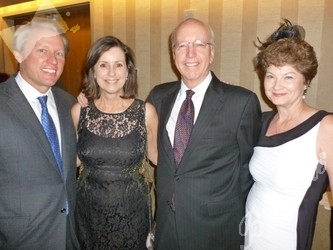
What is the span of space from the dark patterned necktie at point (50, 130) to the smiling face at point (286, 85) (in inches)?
52.6

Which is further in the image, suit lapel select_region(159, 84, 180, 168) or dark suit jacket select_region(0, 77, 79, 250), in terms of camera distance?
suit lapel select_region(159, 84, 180, 168)

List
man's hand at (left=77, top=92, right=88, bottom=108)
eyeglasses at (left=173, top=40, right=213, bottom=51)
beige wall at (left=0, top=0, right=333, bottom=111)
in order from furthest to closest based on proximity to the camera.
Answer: beige wall at (left=0, top=0, right=333, bottom=111), man's hand at (left=77, top=92, right=88, bottom=108), eyeglasses at (left=173, top=40, right=213, bottom=51)

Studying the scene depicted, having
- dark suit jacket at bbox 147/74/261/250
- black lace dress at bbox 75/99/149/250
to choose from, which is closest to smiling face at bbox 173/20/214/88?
dark suit jacket at bbox 147/74/261/250

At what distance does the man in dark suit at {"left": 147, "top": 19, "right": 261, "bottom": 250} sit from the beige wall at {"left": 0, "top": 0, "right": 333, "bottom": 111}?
1182mm

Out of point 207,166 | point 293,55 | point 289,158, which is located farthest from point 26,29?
point 289,158

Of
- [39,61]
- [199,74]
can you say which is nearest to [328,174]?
[199,74]

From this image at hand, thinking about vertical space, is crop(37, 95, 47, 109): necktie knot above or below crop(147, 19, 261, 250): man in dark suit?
above

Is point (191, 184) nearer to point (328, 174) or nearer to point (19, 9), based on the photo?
point (328, 174)

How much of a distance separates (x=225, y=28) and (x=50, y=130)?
7.19 feet

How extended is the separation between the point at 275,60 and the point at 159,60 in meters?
2.21

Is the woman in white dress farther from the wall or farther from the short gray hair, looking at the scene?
the short gray hair

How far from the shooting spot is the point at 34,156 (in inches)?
65.1

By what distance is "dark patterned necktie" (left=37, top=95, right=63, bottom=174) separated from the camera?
69.4 inches

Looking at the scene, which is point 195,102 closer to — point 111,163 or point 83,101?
point 111,163
